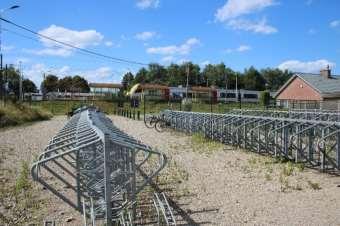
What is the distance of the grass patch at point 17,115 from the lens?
90.6 ft

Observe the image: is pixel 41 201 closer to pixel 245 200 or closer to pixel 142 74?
pixel 245 200

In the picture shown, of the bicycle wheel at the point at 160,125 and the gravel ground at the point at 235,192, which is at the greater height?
the bicycle wheel at the point at 160,125

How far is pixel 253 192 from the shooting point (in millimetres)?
8641

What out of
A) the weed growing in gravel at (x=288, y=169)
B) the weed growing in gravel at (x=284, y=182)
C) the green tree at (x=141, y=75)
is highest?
the green tree at (x=141, y=75)

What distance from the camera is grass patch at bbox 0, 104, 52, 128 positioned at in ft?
90.6

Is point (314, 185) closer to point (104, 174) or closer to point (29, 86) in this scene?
point (104, 174)

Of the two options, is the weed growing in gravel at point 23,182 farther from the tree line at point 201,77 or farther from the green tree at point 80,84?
the tree line at point 201,77

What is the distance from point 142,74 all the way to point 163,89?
40255mm

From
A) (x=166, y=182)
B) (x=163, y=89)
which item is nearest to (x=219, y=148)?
(x=166, y=182)

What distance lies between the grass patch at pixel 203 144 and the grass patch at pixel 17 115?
502 inches

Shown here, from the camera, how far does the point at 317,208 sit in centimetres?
738

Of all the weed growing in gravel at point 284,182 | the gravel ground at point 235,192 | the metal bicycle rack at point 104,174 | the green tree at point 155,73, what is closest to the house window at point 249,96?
the green tree at point 155,73

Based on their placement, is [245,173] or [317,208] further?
[245,173]

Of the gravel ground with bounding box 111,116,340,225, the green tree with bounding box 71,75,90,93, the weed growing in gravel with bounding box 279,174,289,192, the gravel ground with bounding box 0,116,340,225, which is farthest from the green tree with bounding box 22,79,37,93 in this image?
the weed growing in gravel with bounding box 279,174,289,192
